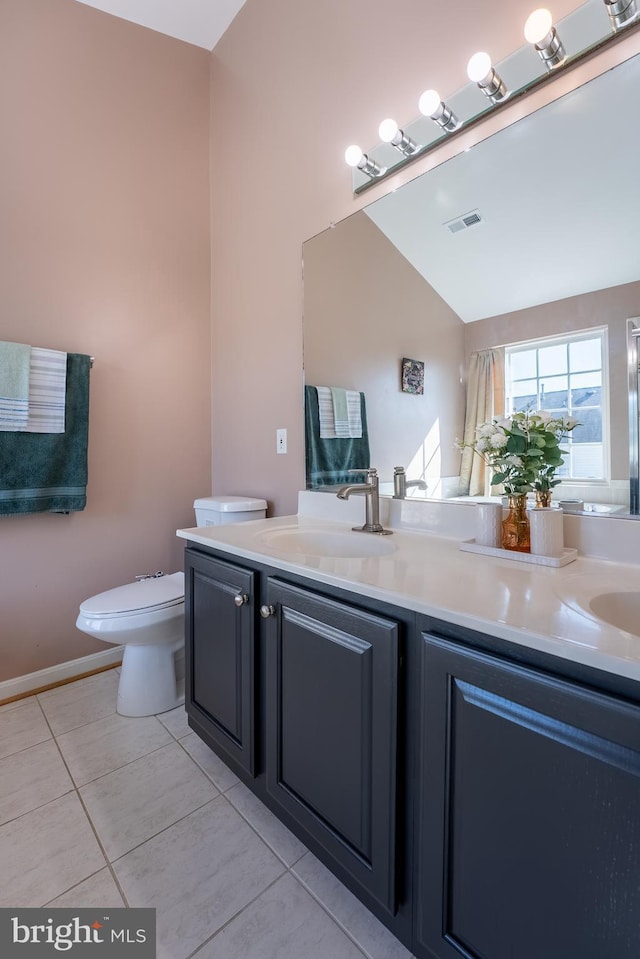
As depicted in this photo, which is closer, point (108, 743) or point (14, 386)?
point (108, 743)

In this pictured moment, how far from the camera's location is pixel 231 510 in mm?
1960

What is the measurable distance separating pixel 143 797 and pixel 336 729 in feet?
2.71

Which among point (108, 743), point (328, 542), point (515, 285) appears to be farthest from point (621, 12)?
point (108, 743)

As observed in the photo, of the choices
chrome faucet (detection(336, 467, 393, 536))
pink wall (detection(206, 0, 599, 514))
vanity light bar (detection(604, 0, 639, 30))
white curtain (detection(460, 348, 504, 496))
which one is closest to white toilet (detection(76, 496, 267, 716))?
pink wall (detection(206, 0, 599, 514))

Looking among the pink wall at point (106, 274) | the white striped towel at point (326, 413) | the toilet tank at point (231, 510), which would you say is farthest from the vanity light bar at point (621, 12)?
the pink wall at point (106, 274)

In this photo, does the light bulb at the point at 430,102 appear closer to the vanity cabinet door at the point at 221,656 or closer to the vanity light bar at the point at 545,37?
the vanity light bar at the point at 545,37

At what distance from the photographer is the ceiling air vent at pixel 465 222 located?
4.04 feet

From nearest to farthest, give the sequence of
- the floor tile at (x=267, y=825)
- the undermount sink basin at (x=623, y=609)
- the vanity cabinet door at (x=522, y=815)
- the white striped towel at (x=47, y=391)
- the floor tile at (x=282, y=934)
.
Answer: the vanity cabinet door at (x=522, y=815) < the undermount sink basin at (x=623, y=609) < the floor tile at (x=282, y=934) < the floor tile at (x=267, y=825) < the white striped towel at (x=47, y=391)

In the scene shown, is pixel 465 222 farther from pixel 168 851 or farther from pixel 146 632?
pixel 168 851

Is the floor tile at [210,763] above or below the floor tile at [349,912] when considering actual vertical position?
above

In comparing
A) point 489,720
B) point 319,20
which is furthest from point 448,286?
point 319,20

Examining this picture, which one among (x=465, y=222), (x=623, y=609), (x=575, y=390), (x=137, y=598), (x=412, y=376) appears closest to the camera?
(x=623, y=609)

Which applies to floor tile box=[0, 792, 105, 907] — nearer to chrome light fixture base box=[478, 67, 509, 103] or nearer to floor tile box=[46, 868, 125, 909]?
floor tile box=[46, 868, 125, 909]

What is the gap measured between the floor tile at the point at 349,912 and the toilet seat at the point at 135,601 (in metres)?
0.92
